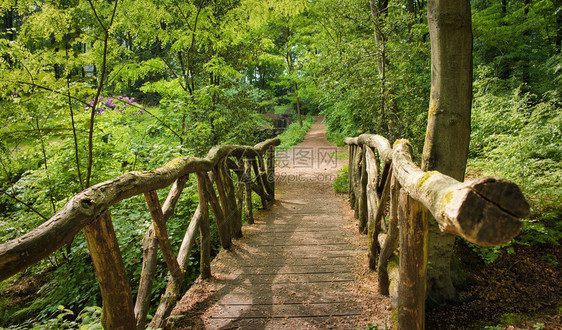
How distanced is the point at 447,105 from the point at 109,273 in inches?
118

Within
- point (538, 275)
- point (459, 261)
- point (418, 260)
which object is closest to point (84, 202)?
point (418, 260)

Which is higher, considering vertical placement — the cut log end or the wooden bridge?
the cut log end

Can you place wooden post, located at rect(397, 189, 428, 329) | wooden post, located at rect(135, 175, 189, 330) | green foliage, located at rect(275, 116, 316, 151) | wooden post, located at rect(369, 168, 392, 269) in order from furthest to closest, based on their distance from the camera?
green foliage, located at rect(275, 116, 316, 151), wooden post, located at rect(369, 168, 392, 269), wooden post, located at rect(135, 175, 189, 330), wooden post, located at rect(397, 189, 428, 329)

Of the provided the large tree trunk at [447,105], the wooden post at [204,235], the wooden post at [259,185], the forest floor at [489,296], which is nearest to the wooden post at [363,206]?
the forest floor at [489,296]

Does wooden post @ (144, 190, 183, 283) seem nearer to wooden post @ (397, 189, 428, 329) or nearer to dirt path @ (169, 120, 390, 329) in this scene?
dirt path @ (169, 120, 390, 329)

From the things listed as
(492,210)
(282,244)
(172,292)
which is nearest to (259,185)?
(282,244)

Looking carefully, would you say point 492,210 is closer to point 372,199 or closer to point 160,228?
point 160,228

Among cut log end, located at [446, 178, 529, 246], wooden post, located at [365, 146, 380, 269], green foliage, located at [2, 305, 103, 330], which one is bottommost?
green foliage, located at [2, 305, 103, 330]

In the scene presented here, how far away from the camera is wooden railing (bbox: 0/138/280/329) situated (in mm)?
1250

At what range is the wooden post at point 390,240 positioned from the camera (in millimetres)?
2422

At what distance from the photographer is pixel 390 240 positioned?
2607 mm

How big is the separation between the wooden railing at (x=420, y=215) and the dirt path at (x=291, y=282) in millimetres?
353

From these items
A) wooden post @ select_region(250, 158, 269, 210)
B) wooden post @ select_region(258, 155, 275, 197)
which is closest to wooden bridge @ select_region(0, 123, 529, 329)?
wooden post @ select_region(250, 158, 269, 210)

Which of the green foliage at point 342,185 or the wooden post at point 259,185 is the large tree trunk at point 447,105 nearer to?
the wooden post at point 259,185
